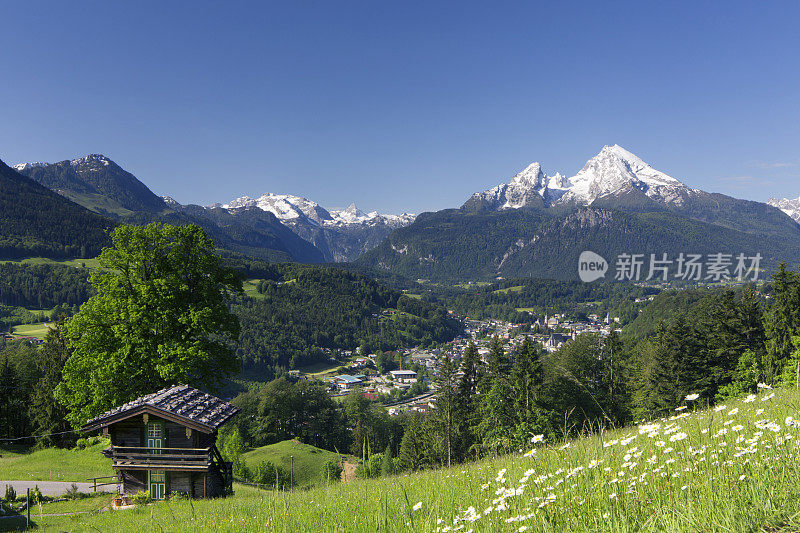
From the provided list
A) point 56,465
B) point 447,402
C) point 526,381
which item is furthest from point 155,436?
point 447,402

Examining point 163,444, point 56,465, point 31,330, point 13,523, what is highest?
point 163,444

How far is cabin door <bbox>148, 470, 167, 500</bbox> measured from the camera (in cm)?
1830

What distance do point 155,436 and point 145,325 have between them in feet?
16.7

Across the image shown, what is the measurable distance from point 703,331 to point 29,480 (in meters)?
51.0

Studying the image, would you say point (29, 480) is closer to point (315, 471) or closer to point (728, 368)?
point (315, 471)

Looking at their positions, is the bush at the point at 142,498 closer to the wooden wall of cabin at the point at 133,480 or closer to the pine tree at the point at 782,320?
the wooden wall of cabin at the point at 133,480

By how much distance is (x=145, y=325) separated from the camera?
20406 millimetres

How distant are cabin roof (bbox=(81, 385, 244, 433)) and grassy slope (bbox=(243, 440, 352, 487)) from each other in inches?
948

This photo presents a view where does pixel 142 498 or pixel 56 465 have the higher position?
pixel 142 498

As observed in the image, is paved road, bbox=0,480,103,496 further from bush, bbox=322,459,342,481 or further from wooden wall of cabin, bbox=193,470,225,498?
bush, bbox=322,459,342,481

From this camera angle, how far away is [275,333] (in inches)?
7657

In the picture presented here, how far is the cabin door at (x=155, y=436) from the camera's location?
1834 centimetres

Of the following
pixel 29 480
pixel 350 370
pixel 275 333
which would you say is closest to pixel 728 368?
pixel 29 480

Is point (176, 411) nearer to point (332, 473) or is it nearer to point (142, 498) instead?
point (142, 498)
